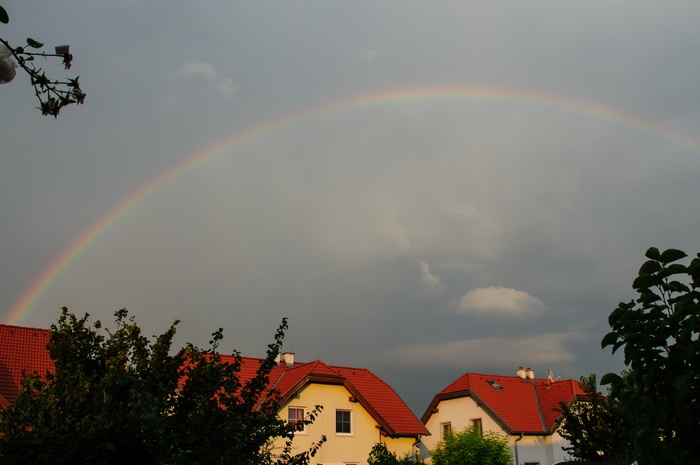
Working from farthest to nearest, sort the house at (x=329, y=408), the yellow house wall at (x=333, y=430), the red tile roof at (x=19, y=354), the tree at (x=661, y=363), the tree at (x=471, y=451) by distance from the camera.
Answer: the tree at (x=471, y=451)
the yellow house wall at (x=333, y=430)
the house at (x=329, y=408)
the red tile roof at (x=19, y=354)
the tree at (x=661, y=363)

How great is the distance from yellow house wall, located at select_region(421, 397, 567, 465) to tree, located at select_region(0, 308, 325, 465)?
35.2 metres

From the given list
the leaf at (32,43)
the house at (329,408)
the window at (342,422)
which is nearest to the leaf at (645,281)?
the leaf at (32,43)

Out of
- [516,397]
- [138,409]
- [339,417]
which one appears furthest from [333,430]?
[138,409]

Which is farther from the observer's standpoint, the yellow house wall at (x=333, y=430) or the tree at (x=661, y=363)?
the yellow house wall at (x=333, y=430)

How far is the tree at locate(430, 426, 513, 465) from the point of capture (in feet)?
116

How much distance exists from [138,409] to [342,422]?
93.0ft

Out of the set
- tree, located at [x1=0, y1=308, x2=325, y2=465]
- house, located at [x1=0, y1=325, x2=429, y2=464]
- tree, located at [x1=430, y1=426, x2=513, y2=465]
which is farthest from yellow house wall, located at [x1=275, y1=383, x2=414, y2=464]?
tree, located at [x1=0, y1=308, x2=325, y2=465]

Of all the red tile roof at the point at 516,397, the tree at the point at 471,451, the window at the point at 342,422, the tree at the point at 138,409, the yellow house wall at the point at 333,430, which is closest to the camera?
the tree at the point at 138,409

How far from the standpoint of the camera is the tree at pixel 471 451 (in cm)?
3531

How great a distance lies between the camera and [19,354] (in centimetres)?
3136

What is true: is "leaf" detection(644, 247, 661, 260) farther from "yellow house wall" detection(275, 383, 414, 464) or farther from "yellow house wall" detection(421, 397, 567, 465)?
"yellow house wall" detection(421, 397, 567, 465)

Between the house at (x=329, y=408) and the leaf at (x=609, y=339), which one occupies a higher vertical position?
the house at (x=329, y=408)

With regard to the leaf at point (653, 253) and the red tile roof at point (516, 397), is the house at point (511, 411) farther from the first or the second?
the leaf at point (653, 253)

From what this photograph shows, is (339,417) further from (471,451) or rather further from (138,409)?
(138,409)
